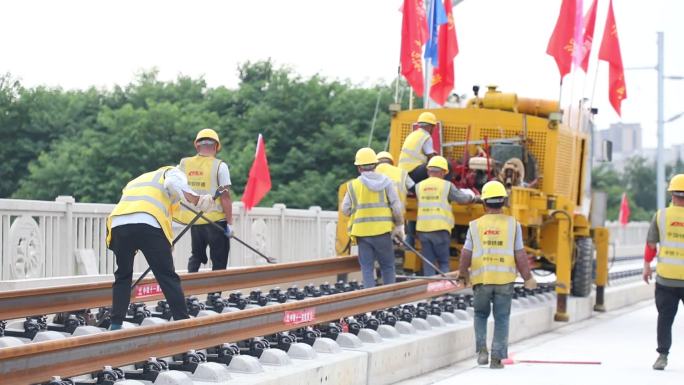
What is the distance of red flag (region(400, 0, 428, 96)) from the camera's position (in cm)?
2314

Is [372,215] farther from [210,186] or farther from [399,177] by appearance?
[210,186]

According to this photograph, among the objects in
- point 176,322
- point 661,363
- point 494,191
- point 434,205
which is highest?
point 494,191

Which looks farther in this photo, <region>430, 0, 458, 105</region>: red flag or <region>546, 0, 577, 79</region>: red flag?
<region>430, 0, 458, 105</region>: red flag

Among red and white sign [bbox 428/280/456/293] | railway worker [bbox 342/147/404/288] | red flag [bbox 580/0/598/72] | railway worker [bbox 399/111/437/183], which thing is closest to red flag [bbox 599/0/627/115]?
red flag [bbox 580/0/598/72]

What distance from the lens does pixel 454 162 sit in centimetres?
1925

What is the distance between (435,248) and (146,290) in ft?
16.7

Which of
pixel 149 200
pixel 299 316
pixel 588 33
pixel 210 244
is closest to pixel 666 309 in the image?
pixel 299 316

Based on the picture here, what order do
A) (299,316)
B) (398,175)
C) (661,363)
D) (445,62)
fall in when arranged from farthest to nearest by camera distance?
1. (445,62)
2. (398,175)
3. (661,363)
4. (299,316)

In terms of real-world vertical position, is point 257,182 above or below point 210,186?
above

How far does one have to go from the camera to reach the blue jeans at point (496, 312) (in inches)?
502

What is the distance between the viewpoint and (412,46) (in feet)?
76.2

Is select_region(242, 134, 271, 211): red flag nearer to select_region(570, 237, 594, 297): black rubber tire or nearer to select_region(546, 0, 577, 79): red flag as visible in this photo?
select_region(546, 0, 577, 79): red flag

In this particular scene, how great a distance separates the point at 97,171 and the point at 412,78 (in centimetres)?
3501

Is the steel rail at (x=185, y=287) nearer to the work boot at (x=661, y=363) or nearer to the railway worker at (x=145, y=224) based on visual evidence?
the railway worker at (x=145, y=224)
